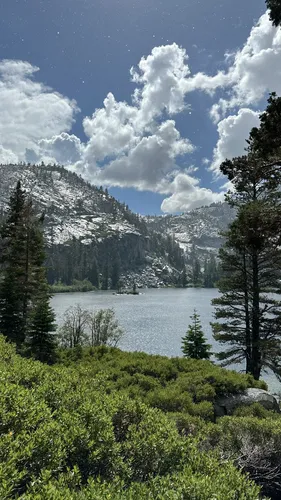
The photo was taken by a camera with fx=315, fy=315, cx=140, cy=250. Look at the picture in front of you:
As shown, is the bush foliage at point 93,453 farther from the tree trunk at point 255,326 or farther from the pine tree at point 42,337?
the tree trunk at point 255,326

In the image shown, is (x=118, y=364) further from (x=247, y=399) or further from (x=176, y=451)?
(x=176, y=451)

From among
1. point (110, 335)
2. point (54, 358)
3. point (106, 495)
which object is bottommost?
point (110, 335)

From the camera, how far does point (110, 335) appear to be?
40.6m

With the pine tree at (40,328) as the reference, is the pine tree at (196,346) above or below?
below

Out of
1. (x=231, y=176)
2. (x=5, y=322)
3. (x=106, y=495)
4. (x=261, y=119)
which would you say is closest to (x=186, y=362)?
(x=231, y=176)

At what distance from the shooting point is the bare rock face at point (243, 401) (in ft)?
38.1

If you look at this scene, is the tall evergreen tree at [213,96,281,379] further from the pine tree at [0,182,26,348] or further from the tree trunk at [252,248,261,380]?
the pine tree at [0,182,26,348]

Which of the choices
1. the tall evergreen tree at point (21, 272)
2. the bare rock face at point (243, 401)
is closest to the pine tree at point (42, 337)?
the tall evergreen tree at point (21, 272)

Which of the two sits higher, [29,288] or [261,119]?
[261,119]

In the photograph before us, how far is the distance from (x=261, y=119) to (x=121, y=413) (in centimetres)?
920

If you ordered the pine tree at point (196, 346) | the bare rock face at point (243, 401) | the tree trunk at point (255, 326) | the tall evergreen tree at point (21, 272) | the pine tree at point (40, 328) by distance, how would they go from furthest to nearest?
the pine tree at point (196, 346), the tall evergreen tree at point (21, 272), the tree trunk at point (255, 326), the pine tree at point (40, 328), the bare rock face at point (243, 401)

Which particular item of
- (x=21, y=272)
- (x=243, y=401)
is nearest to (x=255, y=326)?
(x=243, y=401)

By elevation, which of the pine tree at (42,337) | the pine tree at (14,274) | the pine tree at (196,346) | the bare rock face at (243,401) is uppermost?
the pine tree at (14,274)

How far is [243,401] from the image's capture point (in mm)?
11898
